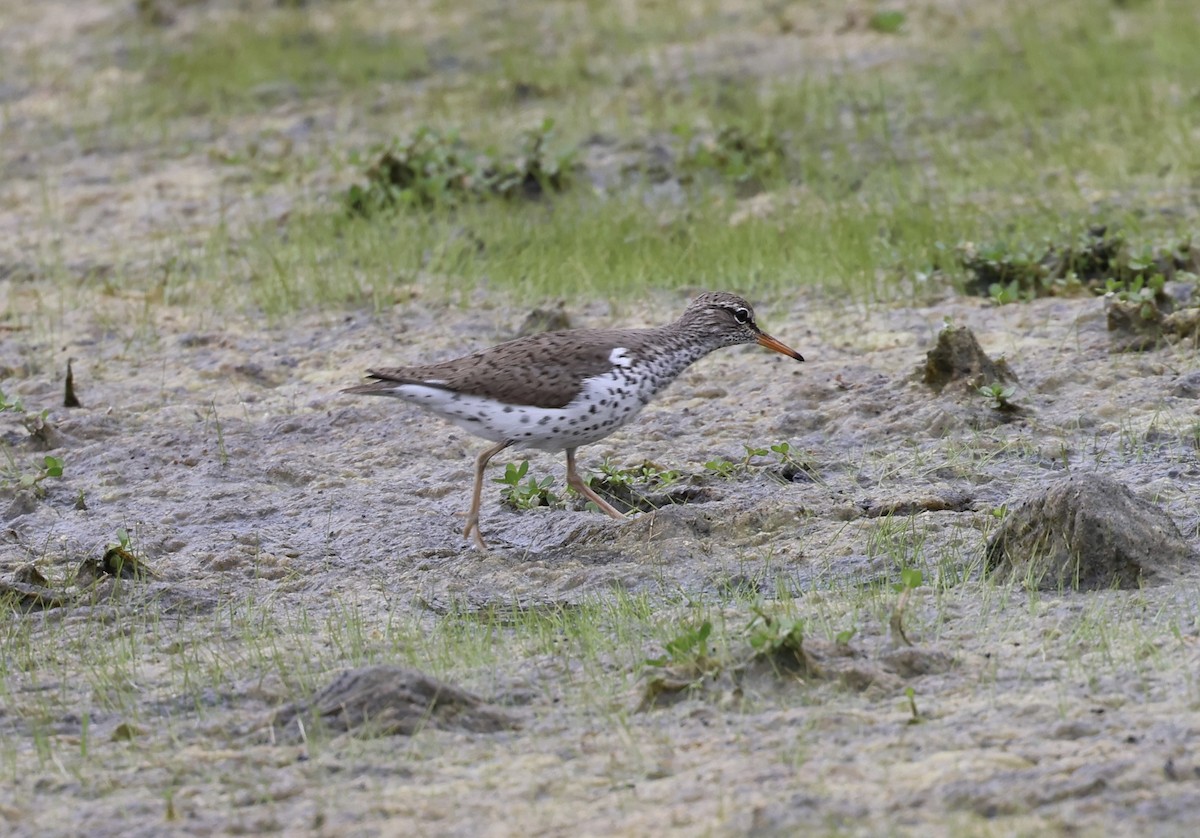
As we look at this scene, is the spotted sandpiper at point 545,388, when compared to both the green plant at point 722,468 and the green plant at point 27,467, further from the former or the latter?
the green plant at point 27,467

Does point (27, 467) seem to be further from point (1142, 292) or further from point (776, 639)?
point (1142, 292)

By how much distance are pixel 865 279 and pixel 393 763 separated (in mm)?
6191

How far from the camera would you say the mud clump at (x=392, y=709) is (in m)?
5.51

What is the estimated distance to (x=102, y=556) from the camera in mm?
7238

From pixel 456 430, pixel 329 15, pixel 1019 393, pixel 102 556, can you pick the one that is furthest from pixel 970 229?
pixel 329 15

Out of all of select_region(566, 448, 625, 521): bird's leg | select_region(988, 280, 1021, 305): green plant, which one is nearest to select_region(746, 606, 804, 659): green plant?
select_region(566, 448, 625, 521): bird's leg

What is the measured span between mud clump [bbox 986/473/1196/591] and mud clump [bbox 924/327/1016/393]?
6.98ft

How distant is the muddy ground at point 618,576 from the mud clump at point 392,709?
7 cm

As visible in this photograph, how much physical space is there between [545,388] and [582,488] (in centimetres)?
57

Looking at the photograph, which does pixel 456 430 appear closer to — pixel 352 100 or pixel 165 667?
pixel 165 667

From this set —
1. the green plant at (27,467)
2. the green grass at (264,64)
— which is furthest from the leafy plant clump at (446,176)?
the green plant at (27,467)

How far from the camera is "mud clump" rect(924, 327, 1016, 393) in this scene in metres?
8.77

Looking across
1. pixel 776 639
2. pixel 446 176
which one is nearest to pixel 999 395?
pixel 776 639

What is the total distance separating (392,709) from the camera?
18.1ft
